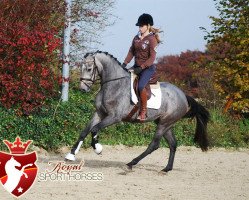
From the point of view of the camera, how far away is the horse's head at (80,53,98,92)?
435 inches

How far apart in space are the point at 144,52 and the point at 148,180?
8.16 feet

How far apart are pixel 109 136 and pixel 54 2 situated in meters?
4.38

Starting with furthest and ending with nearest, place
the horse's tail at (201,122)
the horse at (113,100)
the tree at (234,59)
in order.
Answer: the tree at (234,59), the horse's tail at (201,122), the horse at (113,100)

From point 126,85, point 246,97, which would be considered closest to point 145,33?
point 126,85

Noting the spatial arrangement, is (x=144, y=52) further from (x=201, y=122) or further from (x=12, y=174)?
(x=12, y=174)

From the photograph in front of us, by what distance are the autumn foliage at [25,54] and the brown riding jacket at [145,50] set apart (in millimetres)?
4318

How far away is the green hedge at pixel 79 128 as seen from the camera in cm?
1466

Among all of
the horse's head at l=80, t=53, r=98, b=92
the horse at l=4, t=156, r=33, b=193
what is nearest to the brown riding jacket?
the horse's head at l=80, t=53, r=98, b=92

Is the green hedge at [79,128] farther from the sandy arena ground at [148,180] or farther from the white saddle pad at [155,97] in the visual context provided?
the white saddle pad at [155,97]

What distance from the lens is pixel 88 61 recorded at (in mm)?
11164

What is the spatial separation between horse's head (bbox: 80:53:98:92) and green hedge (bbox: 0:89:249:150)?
12.9ft

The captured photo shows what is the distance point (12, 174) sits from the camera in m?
8.94

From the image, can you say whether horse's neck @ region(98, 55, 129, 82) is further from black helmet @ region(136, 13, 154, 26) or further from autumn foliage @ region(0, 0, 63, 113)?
autumn foliage @ region(0, 0, 63, 113)

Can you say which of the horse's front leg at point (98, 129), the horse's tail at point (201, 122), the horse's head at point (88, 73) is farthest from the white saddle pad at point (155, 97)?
the horse's tail at point (201, 122)
